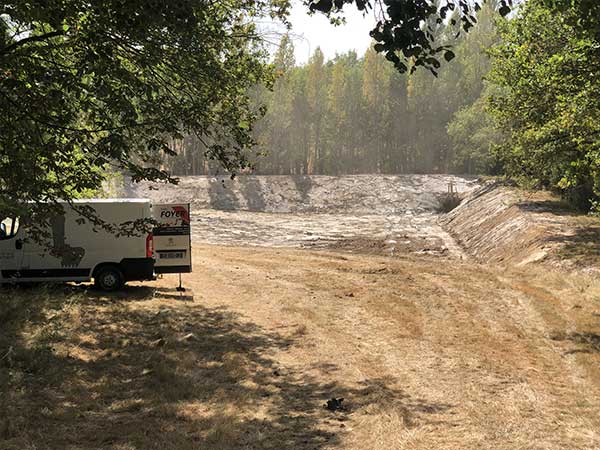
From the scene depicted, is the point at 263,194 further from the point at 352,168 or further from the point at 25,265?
the point at 25,265

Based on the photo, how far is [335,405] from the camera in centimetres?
803

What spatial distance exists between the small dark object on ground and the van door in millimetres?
10552

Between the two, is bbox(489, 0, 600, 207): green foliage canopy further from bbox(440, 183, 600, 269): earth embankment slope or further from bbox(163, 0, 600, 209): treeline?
bbox(163, 0, 600, 209): treeline

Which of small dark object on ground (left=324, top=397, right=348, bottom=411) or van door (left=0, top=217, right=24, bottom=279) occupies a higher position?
van door (left=0, top=217, right=24, bottom=279)

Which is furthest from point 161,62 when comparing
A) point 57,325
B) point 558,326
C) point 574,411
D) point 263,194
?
point 263,194

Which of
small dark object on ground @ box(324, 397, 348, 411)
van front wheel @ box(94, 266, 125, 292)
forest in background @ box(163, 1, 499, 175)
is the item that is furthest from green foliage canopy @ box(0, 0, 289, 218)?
forest in background @ box(163, 1, 499, 175)

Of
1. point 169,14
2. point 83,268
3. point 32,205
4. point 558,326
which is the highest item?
point 169,14

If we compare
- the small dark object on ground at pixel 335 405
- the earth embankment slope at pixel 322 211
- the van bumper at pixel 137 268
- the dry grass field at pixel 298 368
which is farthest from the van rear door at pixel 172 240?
the earth embankment slope at pixel 322 211

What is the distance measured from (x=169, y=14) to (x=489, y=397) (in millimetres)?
7011

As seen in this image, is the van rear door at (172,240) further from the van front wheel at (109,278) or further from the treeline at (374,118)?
the treeline at (374,118)

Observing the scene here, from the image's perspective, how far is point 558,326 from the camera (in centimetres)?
1347

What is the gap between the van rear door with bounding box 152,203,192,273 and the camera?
53.4 feet

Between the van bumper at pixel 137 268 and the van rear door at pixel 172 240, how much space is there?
0.31 m

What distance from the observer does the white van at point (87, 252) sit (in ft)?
50.1
